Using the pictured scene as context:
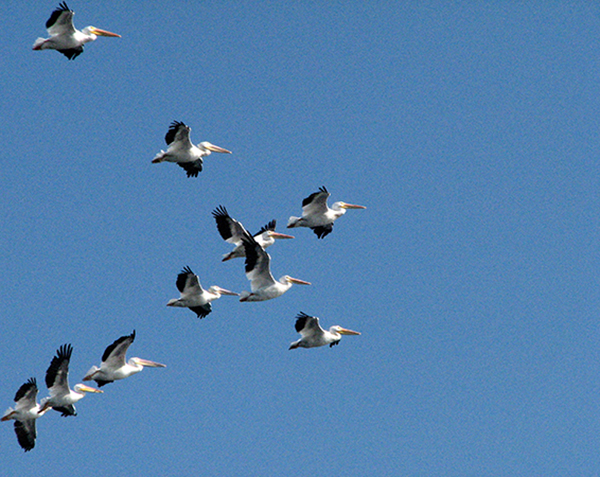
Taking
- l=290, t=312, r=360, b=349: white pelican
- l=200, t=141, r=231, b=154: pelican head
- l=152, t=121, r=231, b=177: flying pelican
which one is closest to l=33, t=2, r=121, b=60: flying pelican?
l=152, t=121, r=231, b=177: flying pelican

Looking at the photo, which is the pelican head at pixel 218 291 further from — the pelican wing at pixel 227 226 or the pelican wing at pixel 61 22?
the pelican wing at pixel 61 22

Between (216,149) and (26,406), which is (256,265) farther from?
(26,406)

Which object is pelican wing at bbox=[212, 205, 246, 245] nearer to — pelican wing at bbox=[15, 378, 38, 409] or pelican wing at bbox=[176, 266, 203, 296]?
pelican wing at bbox=[176, 266, 203, 296]

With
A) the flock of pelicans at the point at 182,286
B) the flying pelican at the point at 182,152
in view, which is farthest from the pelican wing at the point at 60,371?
the flying pelican at the point at 182,152

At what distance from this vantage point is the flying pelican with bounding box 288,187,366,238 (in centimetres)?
2905

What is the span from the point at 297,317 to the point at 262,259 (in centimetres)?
171

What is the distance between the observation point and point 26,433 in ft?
100.0

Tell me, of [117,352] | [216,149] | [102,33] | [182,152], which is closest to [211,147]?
[216,149]

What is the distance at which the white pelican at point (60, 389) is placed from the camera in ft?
94.0

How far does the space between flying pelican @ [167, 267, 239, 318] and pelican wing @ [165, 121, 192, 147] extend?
291 centimetres

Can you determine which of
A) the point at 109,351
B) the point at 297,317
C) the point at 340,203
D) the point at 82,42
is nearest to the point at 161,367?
the point at 109,351

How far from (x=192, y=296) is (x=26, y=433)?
5.53 meters

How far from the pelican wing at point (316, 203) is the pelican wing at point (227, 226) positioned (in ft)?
5.29

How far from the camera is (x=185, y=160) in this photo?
29.2 metres
